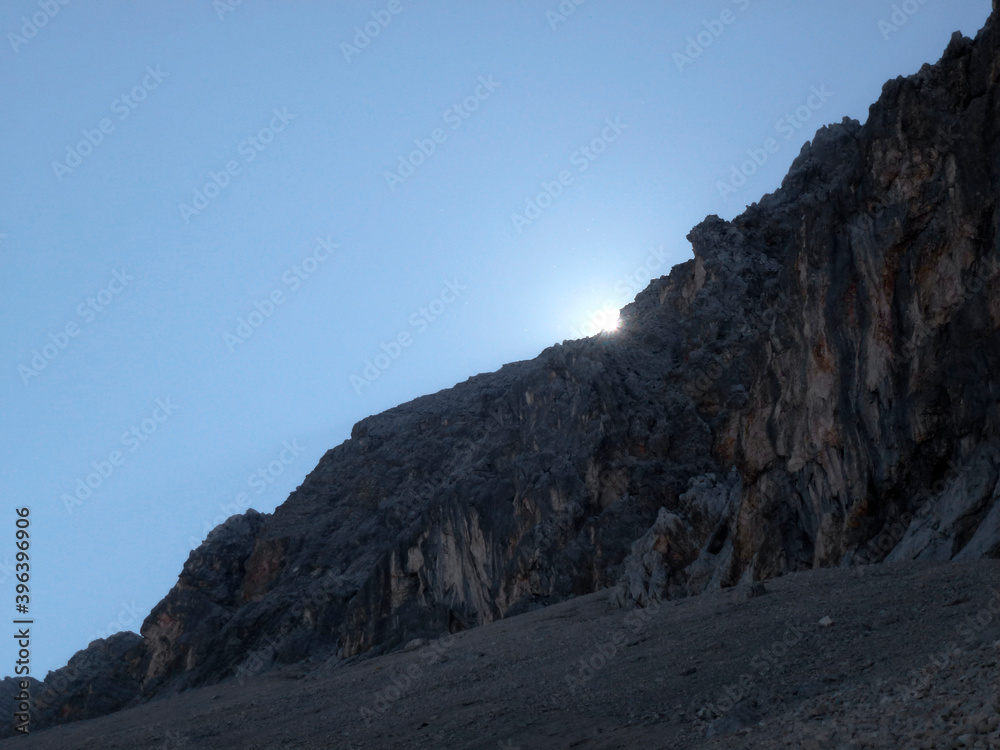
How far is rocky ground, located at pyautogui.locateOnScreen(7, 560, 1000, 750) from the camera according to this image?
11219mm

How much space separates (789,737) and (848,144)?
60.4m

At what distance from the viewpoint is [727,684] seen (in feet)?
53.4

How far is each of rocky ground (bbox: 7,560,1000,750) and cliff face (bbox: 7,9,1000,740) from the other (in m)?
5.18

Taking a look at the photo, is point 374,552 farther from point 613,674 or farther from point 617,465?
point 613,674

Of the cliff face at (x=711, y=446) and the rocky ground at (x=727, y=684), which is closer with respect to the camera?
the rocky ground at (x=727, y=684)

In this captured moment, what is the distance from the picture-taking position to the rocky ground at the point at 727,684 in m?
11.2

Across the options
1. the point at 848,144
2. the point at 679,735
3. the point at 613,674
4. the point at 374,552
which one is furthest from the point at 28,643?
the point at 848,144

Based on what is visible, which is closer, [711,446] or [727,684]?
A: [727,684]

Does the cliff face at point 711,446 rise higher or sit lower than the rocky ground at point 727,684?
higher

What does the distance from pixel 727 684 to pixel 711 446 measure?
42.7 meters

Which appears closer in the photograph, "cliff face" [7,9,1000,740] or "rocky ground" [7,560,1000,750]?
"rocky ground" [7,560,1000,750]

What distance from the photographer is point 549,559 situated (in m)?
56.6

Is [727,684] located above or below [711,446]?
below

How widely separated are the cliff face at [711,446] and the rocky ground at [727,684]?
17.0 ft
